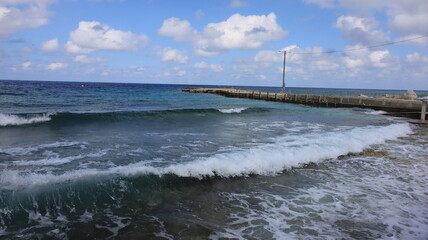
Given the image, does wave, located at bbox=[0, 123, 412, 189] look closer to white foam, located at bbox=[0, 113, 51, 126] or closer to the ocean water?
the ocean water

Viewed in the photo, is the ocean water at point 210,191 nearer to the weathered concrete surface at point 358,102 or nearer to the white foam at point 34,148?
the white foam at point 34,148

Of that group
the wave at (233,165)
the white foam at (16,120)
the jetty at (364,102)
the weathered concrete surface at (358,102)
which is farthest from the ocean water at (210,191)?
the weathered concrete surface at (358,102)

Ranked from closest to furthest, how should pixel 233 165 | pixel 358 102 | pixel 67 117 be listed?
1. pixel 233 165
2. pixel 67 117
3. pixel 358 102

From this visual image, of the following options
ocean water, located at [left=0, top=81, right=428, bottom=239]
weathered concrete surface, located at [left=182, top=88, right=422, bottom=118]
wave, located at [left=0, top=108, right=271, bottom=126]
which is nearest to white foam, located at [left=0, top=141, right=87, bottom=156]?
ocean water, located at [left=0, top=81, right=428, bottom=239]

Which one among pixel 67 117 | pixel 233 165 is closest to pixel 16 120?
pixel 67 117

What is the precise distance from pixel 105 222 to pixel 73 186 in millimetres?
1900

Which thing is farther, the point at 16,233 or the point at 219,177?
the point at 219,177

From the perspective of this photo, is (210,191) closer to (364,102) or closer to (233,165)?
(233,165)

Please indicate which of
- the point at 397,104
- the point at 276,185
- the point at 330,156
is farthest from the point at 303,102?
the point at 276,185

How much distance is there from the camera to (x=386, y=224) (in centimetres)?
503

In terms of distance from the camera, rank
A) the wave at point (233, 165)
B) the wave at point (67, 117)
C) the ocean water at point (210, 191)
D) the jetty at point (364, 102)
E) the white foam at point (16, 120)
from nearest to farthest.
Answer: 1. the ocean water at point (210, 191)
2. the wave at point (233, 165)
3. the white foam at point (16, 120)
4. the wave at point (67, 117)
5. the jetty at point (364, 102)

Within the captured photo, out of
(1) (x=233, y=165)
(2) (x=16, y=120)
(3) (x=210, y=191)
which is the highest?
(2) (x=16, y=120)

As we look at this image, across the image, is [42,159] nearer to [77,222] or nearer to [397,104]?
[77,222]

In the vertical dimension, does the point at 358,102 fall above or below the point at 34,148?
above
